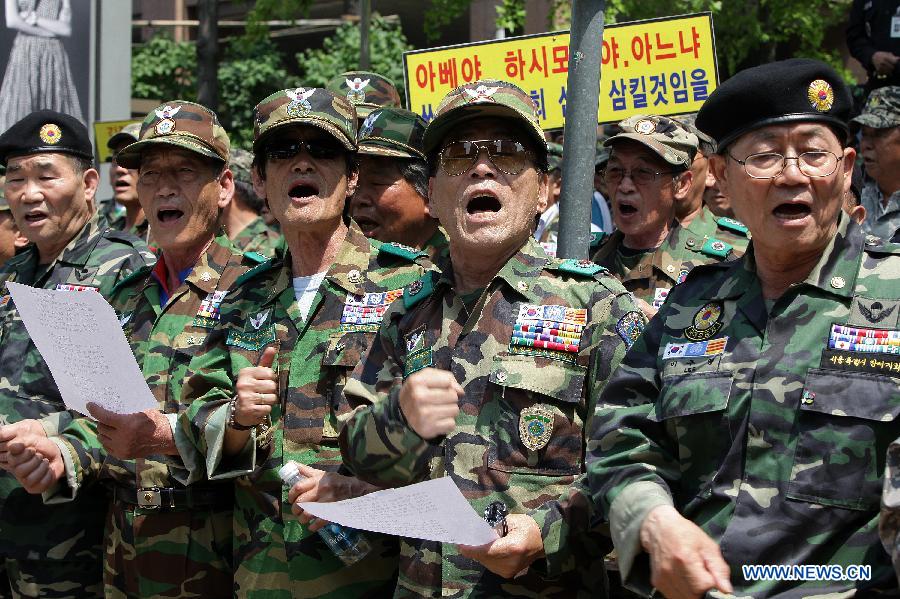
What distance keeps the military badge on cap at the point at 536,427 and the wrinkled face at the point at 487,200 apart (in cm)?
55

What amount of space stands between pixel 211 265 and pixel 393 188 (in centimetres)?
96

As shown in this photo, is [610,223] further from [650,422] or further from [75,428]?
[650,422]

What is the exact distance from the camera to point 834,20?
627 inches

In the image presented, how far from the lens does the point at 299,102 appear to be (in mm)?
4406

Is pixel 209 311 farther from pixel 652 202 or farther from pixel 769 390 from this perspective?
pixel 769 390

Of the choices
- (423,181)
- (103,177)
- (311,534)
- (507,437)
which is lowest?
(311,534)

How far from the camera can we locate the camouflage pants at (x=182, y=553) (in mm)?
4570

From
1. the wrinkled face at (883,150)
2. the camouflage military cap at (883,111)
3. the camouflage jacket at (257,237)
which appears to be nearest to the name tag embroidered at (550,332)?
the camouflage military cap at (883,111)

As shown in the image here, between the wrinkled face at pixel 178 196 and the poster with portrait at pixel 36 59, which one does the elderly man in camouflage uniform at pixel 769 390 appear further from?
the poster with portrait at pixel 36 59

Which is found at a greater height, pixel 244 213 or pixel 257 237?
pixel 244 213

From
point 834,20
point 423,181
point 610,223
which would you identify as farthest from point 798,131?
point 834,20

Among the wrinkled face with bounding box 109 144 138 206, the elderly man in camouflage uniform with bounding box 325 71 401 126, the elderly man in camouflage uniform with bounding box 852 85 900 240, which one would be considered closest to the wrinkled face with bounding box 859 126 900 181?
the elderly man in camouflage uniform with bounding box 852 85 900 240

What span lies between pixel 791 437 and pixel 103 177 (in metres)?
11.4

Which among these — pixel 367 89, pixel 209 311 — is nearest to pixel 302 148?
pixel 209 311
